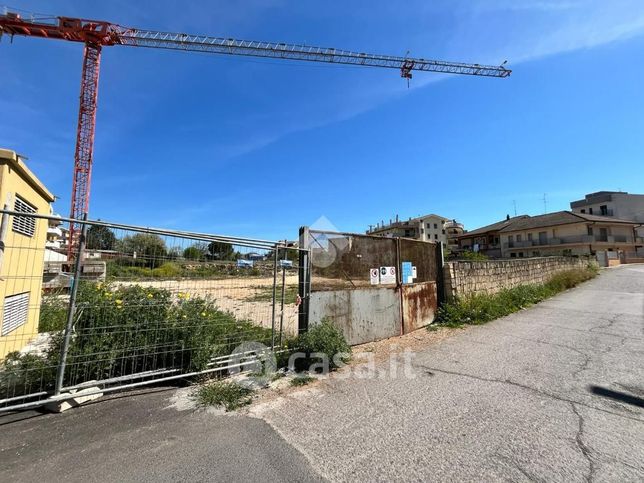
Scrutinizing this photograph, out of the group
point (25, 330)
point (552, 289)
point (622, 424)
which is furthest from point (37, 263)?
point (552, 289)

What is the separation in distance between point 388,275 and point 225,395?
440 centimetres

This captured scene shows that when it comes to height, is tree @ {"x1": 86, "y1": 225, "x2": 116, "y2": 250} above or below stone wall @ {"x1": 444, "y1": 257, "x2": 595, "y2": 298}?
above

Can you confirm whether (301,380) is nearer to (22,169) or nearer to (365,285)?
(365,285)

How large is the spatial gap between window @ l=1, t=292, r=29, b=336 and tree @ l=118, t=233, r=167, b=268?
7.21 feet

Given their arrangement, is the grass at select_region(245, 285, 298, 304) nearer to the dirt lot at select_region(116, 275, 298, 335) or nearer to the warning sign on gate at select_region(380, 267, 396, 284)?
the dirt lot at select_region(116, 275, 298, 335)

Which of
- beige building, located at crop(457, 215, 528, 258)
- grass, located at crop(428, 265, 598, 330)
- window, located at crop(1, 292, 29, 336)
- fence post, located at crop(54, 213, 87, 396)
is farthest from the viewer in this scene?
beige building, located at crop(457, 215, 528, 258)

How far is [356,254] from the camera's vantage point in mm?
6473

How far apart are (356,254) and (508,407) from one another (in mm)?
3632

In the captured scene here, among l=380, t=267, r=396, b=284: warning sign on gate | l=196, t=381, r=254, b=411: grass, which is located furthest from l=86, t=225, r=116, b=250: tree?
l=380, t=267, r=396, b=284: warning sign on gate

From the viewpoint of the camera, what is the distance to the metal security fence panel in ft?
11.5

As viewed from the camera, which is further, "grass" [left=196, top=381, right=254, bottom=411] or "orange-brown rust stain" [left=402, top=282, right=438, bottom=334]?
"orange-brown rust stain" [left=402, top=282, right=438, bottom=334]

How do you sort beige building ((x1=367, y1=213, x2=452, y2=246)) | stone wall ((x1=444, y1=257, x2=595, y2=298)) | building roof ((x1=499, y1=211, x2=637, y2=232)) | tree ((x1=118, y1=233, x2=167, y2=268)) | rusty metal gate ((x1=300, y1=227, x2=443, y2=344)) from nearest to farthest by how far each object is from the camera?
tree ((x1=118, y1=233, x2=167, y2=268)), rusty metal gate ((x1=300, y1=227, x2=443, y2=344)), stone wall ((x1=444, y1=257, x2=595, y2=298)), building roof ((x1=499, y1=211, x2=637, y2=232)), beige building ((x1=367, y1=213, x2=452, y2=246))

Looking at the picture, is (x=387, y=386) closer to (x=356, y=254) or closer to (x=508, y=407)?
(x=508, y=407)

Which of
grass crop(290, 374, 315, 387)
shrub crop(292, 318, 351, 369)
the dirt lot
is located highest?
the dirt lot
